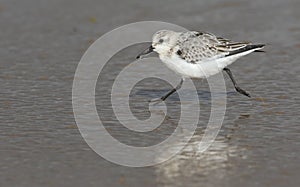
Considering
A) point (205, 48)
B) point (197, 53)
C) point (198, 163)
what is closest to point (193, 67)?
point (197, 53)

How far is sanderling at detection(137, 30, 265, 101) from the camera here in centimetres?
834

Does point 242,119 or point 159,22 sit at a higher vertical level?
point 242,119

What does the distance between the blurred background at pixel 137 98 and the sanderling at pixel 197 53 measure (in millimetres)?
393

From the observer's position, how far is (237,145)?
272 inches

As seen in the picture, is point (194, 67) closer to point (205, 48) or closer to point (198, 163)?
point (205, 48)

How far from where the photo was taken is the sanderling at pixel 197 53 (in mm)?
8344

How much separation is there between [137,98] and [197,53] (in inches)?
36.7

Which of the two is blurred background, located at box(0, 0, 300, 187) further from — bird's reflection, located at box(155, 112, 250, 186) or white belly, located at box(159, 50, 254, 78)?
white belly, located at box(159, 50, 254, 78)

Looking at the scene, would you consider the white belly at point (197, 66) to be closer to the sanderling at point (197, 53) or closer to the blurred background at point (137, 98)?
the sanderling at point (197, 53)

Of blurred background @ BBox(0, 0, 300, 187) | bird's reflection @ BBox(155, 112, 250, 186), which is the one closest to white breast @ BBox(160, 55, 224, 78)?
blurred background @ BBox(0, 0, 300, 187)

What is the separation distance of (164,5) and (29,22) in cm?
249

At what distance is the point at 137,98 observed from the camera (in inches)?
336

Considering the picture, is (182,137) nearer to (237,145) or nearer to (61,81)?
(237,145)

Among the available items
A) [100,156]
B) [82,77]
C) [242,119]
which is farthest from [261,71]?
[100,156]
